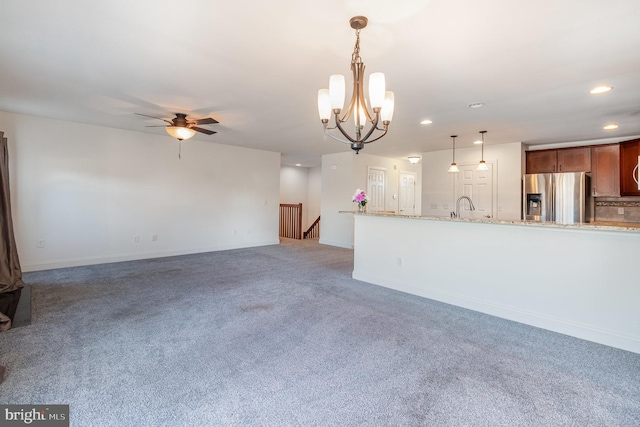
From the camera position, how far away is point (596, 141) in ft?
18.6

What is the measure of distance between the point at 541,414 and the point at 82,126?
702cm

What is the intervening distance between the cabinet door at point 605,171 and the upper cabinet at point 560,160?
0.36ft

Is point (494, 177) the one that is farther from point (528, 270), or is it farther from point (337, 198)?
point (528, 270)

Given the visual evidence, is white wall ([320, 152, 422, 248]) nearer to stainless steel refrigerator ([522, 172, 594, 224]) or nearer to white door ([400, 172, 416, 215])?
white door ([400, 172, 416, 215])

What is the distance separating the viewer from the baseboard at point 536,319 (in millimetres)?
2611

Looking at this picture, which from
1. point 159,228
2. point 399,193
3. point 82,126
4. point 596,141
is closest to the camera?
point 82,126

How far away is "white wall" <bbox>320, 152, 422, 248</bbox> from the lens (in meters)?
7.56

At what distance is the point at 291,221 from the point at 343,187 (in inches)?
102

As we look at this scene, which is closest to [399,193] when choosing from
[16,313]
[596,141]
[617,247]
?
[596,141]

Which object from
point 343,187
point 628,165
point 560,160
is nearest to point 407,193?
point 343,187

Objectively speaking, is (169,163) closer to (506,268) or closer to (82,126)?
(82,126)

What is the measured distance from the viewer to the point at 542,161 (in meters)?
6.07

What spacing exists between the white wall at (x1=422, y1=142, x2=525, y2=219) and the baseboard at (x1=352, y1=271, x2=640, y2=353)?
3.46 meters

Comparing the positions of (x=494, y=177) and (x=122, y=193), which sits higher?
(x=494, y=177)
